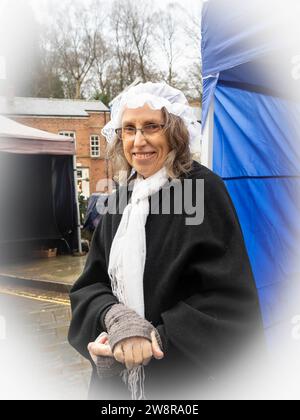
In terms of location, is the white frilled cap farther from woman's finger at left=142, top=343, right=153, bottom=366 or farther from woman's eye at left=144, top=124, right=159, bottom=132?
woman's finger at left=142, top=343, right=153, bottom=366

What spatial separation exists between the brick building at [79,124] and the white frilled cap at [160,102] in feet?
81.2

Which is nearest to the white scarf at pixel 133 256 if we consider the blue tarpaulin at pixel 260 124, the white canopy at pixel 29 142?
the blue tarpaulin at pixel 260 124

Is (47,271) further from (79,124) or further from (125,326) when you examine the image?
(79,124)

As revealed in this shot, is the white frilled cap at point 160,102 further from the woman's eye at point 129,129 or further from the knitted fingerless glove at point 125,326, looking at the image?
the knitted fingerless glove at point 125,326

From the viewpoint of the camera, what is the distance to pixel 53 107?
91.8ft

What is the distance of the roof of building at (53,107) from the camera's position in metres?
26.2

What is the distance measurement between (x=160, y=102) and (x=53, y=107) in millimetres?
28593

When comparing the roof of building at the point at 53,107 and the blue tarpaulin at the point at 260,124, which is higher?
the roof of building at the point at 53,107

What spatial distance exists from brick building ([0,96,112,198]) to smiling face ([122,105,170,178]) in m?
24.8

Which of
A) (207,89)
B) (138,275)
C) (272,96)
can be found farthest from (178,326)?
(272,96)

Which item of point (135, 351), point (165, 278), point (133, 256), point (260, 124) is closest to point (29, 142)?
point (260, 124)

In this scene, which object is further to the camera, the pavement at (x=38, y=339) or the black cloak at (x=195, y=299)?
the pavement at (x=38, y=339)

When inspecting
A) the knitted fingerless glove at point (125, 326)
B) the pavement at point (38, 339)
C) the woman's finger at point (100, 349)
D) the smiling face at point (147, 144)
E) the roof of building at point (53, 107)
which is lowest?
the pavement at point (38, 339)

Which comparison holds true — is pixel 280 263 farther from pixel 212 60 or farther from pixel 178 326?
pixel 178 326
